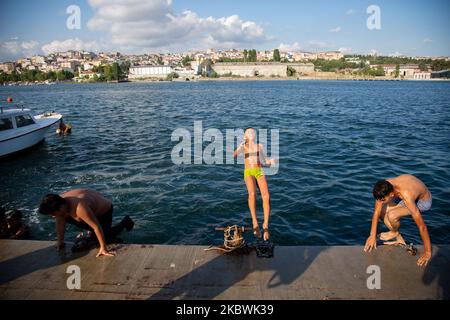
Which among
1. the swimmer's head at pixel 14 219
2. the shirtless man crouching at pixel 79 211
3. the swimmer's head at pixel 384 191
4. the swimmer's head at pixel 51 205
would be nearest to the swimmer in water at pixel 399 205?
the swimmer's head at pixel 384 191

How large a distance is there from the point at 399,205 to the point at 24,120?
24384mm

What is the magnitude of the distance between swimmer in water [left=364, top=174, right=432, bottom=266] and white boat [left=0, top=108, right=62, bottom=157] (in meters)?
21.4

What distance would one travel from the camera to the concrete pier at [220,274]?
537 centimetres

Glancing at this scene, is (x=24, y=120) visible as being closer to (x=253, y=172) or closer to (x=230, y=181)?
→ (x=230, y=181)

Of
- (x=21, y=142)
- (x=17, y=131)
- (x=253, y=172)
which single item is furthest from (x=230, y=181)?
(x=17, y=131)

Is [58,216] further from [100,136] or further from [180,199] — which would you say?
[100,136]

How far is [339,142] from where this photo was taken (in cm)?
2394

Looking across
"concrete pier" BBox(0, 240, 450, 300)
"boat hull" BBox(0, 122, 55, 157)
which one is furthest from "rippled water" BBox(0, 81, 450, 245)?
"concrete pier" BBox(0, 240, 450, 300)

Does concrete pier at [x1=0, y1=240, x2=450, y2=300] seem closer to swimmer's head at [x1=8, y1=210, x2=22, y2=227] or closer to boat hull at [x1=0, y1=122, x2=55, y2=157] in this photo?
swimmer's head at [x1=8, y1=210, x2=22, y2=227]

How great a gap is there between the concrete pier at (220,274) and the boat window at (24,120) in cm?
1840

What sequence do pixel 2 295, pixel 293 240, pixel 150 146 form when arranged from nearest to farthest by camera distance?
1. pixel 2 295
2. pixel 293 240
3. pixel 150 146
